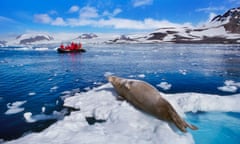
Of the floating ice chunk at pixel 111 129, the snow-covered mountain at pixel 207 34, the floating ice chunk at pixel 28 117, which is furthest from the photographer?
the snow-covered mountain at pixel 207 34

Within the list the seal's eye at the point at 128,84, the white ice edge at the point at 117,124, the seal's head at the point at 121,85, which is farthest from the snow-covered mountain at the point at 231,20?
the seal's eye at the point at 128,84

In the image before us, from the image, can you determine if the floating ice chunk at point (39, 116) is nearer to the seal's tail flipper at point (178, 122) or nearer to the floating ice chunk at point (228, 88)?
the seal's tail flipper at point (178, 122)

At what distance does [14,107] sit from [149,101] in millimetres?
4413

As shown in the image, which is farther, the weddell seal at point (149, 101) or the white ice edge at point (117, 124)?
the weddell seal at point (149, 101)

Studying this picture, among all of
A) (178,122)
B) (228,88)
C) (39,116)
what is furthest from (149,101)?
(228,88)

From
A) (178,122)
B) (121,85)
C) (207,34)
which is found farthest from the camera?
(207,34)

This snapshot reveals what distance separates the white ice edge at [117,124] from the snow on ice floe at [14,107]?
1.50 meters

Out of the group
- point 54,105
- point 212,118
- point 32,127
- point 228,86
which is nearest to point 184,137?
point 212,118

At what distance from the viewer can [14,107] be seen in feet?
22.5

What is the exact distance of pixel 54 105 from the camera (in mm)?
6961

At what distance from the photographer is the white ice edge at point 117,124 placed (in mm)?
4227

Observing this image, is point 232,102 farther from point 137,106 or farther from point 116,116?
point 116,116

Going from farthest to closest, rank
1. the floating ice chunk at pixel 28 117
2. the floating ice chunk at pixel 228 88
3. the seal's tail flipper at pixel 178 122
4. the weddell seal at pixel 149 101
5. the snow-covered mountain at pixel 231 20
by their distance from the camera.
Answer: the snow-covered mountain at pixel 231 20 < the floating ice chunk at pixel 228 88 < the floating ice chunk at pixel 28 117 < the weddell seal at pixel 149 101 < the seal's tail flipper at pixel 178 122

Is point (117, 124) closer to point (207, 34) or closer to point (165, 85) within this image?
point (165, 85)
